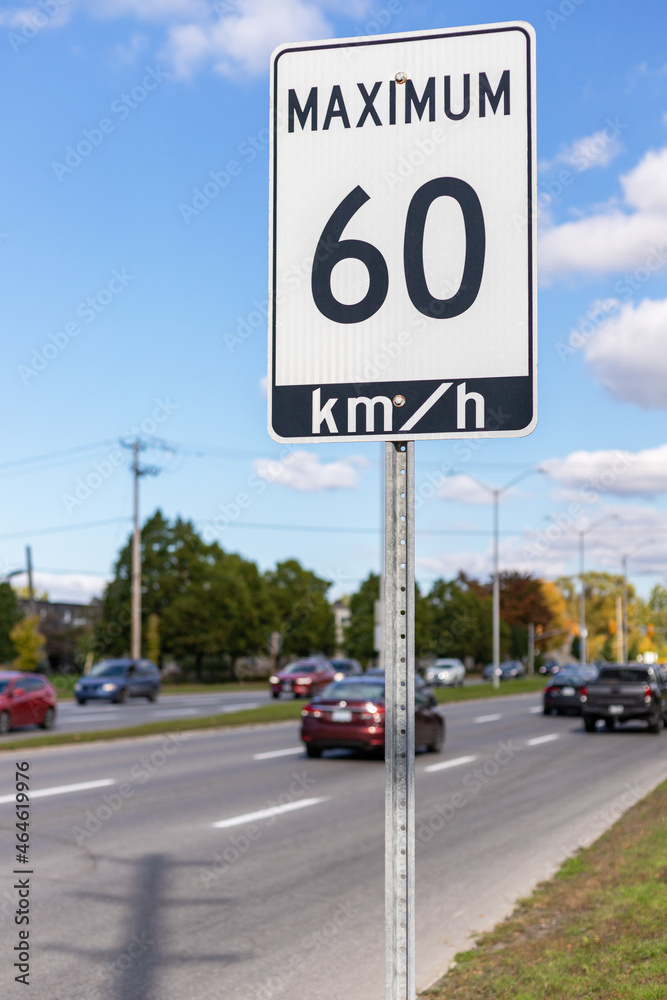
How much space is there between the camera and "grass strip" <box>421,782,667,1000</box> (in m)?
5.58

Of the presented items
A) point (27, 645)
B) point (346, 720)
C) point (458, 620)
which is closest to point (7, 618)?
point (27, 645)

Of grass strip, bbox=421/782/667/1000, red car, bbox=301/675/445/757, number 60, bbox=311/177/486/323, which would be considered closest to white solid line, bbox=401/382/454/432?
number 60, bbox=311/177/486/323

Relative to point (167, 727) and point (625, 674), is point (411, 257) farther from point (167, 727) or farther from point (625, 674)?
point (625, 674)

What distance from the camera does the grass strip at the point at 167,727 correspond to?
21312 mm

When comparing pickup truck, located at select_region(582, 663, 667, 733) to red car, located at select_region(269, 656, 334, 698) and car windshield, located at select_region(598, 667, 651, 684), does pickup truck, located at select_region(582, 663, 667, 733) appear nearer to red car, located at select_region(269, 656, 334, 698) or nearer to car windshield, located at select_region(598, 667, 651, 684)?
car windshield, located at select_region(598, 667, 651, 684)

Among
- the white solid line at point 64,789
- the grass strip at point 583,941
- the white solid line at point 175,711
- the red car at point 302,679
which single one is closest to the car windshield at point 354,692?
the white solid line at point 64,789

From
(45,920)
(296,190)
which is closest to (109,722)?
(45,920)

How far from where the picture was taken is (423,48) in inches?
105

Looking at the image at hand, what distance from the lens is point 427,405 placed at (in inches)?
102

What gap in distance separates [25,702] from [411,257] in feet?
79.3

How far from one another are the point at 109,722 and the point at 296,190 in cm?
2748

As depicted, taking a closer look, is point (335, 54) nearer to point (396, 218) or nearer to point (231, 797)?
point (396, 218)

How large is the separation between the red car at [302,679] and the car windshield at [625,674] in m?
19.5

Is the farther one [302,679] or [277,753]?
[302,679]
